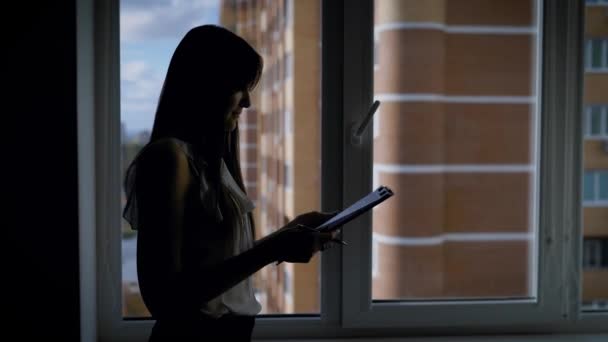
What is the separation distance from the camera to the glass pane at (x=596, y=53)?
1.81 m

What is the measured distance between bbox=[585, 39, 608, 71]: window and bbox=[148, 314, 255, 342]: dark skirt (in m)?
1.25

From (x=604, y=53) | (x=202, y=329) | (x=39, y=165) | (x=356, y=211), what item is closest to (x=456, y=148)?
(x=604, y=53)

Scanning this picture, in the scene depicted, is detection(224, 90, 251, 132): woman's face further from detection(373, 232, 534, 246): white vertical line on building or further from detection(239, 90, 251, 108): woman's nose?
detection(373, 232, 534, 246): white vertical line on building

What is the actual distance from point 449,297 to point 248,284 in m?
0.79

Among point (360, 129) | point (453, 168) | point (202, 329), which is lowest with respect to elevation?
point (202, 329)

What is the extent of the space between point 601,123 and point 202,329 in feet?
4.25

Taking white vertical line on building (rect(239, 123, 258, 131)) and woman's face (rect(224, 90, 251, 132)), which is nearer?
woman's face (rect(224, 90, 251, 132))

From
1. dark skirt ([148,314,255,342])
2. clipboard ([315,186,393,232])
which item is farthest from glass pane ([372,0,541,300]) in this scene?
dark skirt ([148,314,255,342])

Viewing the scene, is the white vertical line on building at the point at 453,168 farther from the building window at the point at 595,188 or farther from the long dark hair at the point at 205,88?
the long dark hair at the point at 205,88

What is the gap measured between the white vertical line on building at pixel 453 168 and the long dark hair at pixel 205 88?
71cm

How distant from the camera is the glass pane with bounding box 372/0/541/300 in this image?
69.1 inches

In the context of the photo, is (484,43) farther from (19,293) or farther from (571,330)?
(19,293)

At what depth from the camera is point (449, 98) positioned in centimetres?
179

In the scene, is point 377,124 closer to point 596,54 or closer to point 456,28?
point 456,28
